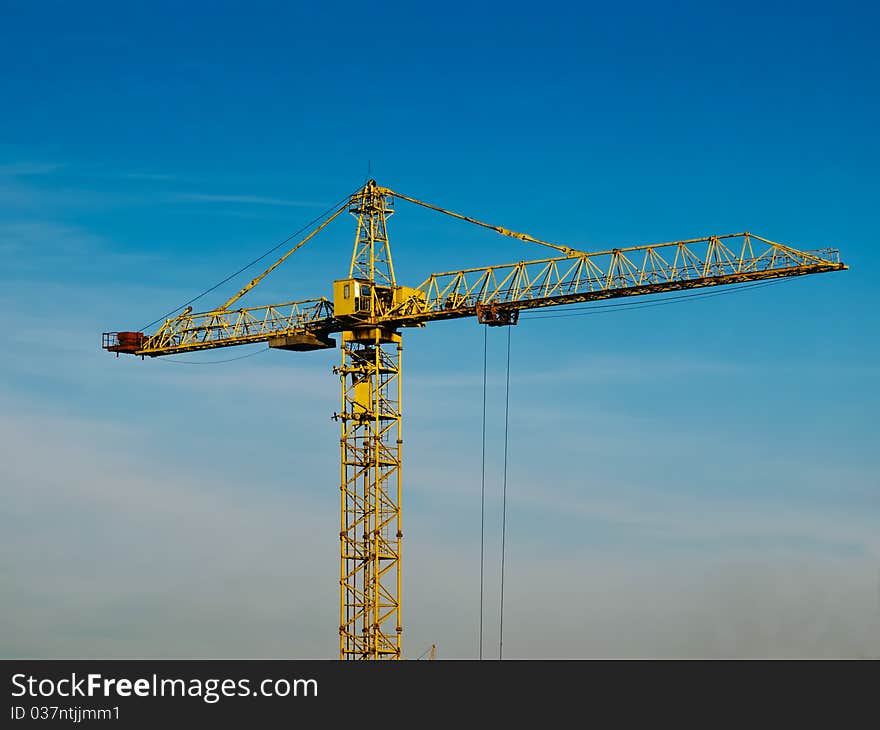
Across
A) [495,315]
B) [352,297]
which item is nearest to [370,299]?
[352,297]

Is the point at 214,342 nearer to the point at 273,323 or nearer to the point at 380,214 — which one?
the point at 273,323

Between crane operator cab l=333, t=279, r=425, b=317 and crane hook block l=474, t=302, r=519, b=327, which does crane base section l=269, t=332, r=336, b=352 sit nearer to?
crane operator cab l=333, t=279, r=425, b=317

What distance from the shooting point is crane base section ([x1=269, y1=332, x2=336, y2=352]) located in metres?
130

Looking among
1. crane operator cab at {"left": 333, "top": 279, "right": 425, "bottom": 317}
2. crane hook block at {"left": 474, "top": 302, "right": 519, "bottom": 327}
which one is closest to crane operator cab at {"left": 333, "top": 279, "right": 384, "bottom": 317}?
crane operator cab at {"left": 333, "top": 279, "right": 425, "bottom": 317}

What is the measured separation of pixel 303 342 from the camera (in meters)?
130

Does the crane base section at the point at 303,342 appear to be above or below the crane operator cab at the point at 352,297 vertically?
below

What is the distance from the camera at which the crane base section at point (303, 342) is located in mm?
129875

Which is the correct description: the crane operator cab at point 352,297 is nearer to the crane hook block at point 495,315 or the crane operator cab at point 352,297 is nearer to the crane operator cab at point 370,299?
the crane operator cab at point 370,299

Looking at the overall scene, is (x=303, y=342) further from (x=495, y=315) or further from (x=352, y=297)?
(x=495, y=315)

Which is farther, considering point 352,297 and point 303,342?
point 303,342

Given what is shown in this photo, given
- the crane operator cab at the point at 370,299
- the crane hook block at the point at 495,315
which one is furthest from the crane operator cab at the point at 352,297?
the crane hook block at the point at 495,315

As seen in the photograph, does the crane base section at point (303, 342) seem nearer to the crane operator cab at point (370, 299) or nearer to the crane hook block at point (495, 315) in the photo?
the crane operator cab at point (370, 299)
